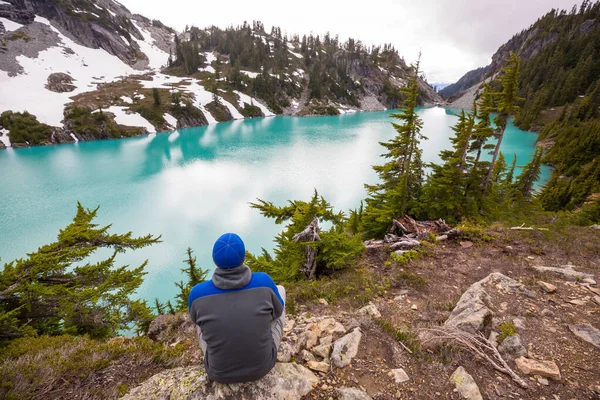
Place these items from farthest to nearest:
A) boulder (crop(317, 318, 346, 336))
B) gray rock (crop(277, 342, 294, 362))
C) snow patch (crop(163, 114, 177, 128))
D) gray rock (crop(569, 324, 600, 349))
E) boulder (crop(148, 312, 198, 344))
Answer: snow patch (crop(163, 114, 177, 128)) → boulder (crop(148, 312, 198, 344)) → boulder (crop(317, 318, 346, 336)) → gray rock (crop(569, 324, 600, 349)) → gray rock (crop(277, 342, 294, 362))

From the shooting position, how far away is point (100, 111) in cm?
6700

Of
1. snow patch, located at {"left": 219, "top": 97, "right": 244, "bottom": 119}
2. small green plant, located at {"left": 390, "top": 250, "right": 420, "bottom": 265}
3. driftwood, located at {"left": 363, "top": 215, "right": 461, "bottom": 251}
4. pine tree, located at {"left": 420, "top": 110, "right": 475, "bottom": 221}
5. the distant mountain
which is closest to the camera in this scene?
small green plant, located at {"left": 390, "top": 250, "right": 420, "bottom": 265}

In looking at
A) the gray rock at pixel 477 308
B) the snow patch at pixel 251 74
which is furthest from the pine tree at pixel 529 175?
the snow patch at pixel 251 74

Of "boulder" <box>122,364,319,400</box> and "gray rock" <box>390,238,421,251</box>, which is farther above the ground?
"boulder" <box>122,364,319,400</box>

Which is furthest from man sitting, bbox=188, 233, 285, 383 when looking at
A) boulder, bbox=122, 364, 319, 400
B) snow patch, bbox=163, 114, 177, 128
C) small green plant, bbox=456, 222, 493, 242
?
snow patch, bbox=163, 114, 177, 128

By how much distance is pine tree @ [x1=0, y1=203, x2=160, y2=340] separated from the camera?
6.45 meters

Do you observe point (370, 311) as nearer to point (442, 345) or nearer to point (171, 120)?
point (442, 345)

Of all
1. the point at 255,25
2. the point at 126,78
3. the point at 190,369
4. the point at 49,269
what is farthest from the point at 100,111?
the point at 255,25

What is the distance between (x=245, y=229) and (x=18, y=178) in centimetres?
3616

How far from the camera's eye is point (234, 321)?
266 cm

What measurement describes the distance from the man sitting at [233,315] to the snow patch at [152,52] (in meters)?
166

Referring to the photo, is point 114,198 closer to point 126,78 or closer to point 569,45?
point 126,78

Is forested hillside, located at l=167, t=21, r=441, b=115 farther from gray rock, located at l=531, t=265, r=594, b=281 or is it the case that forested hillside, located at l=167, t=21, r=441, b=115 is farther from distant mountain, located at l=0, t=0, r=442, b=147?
gray rock, located at l=531, t=265, r=594, b=281

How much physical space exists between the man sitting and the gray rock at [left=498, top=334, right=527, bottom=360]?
12.5ft
